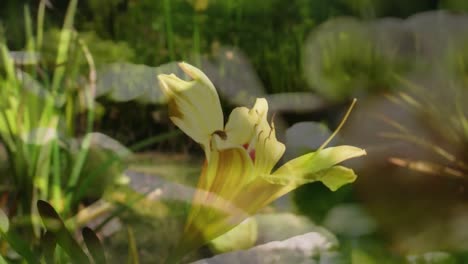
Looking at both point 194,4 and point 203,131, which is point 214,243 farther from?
point 194,4

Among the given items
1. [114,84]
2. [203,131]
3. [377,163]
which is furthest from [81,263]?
[377,163]

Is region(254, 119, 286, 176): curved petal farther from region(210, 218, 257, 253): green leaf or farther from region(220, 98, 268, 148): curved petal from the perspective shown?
region(210, 218, 257, 253): green leaf

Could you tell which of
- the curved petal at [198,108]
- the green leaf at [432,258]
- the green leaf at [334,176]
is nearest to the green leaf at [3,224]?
the curved petal at [198,108]

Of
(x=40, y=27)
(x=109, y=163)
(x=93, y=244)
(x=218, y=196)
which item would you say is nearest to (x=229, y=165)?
(x=218, y=196)

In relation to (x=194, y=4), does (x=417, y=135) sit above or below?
below

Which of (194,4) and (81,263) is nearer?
(81,263)

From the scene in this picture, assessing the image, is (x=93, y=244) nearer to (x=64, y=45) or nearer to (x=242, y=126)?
(x=242, y=126)
